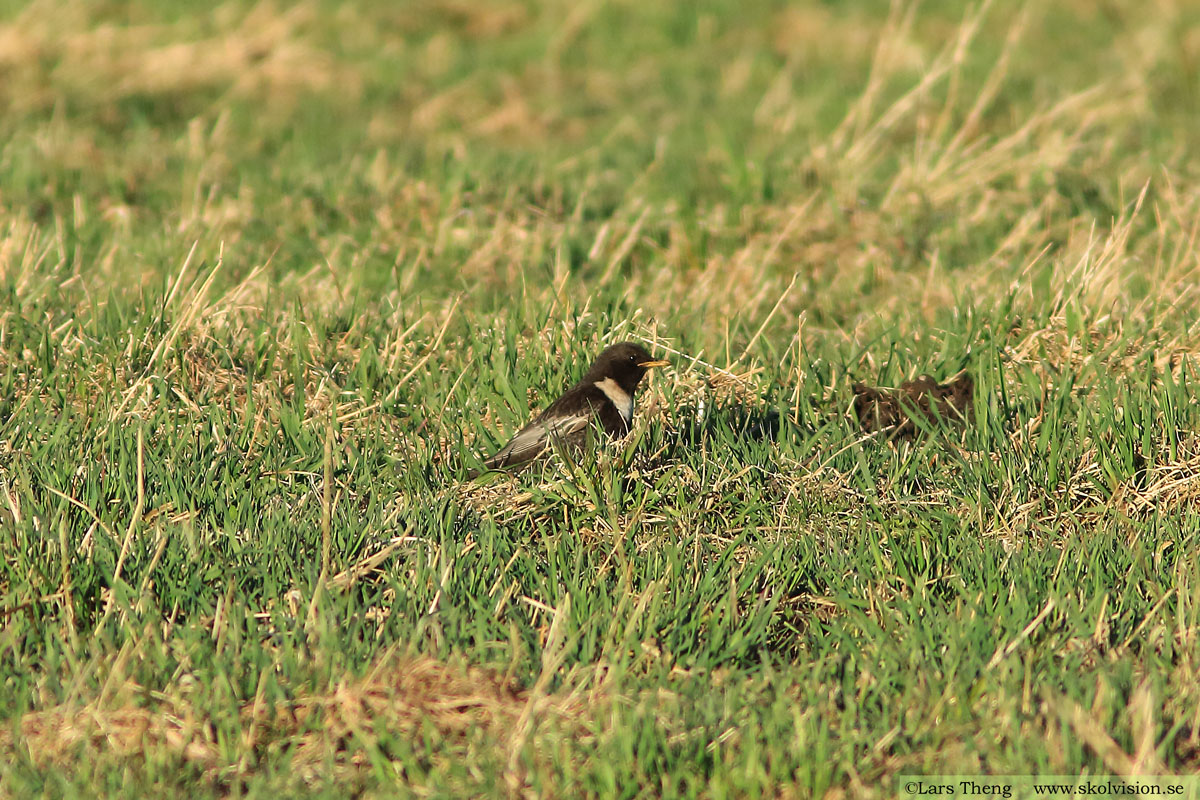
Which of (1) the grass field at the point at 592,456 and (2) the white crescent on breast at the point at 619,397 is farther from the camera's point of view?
(2) the white crescent on breast at the point at 619,397

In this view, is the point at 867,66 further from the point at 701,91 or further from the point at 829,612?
the point at 829,612

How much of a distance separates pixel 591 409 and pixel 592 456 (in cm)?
43

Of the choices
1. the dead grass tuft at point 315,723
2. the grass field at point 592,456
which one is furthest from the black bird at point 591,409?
the dead grass tuft at point 315,723

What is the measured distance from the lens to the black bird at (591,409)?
482cm

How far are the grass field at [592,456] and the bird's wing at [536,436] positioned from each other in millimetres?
127

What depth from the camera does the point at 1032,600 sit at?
12.8 ft

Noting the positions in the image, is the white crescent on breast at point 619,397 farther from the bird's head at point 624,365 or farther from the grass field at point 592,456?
the grass field at point 592,456

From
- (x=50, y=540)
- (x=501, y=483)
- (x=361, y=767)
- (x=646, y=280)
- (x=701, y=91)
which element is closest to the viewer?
(x=361, y=767)

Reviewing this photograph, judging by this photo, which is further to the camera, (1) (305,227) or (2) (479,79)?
(2) (479,79)

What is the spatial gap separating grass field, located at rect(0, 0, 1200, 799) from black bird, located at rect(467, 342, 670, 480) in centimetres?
15

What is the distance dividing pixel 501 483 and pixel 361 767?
148 centimetres

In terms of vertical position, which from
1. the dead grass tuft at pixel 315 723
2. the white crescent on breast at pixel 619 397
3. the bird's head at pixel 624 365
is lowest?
the dead grass tuft at pixel 315 723

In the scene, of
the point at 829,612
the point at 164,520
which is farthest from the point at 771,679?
the point at 164,520

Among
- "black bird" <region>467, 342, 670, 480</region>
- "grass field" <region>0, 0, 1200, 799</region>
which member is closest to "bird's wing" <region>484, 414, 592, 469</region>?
"black bird" <region>467, 342, 670, 480</region>
